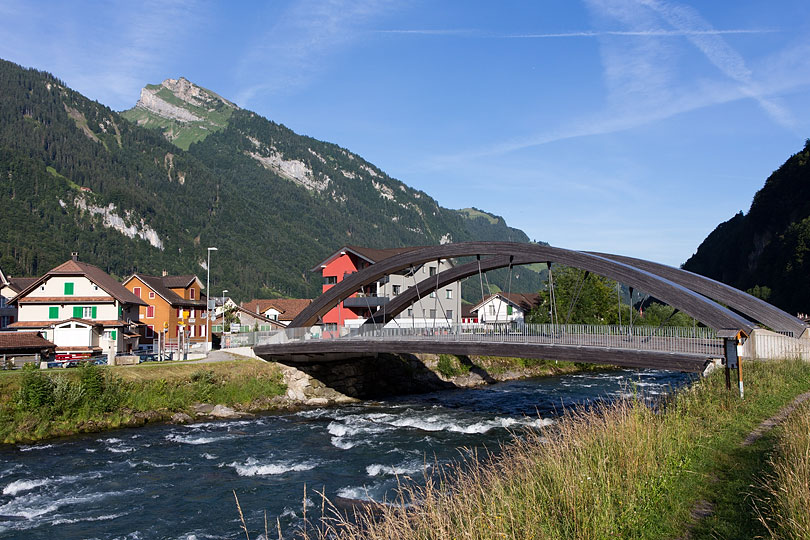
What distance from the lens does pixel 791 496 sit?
6754 mm

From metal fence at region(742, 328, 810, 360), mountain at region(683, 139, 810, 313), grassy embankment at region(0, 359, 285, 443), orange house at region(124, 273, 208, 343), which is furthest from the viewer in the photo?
mountain at region(683, 139, 810, 313)

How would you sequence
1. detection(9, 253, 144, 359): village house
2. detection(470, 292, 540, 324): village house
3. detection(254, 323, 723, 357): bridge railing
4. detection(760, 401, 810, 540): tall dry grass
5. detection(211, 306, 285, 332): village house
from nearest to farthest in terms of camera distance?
detection(760, 401, 810, 540): tall dry grass
detection(254, 323, 723, 357): bridge railing
detection(9, 253, 144, 359): village house
detection(211, 306, 285, 332): village house
detection(470, 292, 540, 324): village house

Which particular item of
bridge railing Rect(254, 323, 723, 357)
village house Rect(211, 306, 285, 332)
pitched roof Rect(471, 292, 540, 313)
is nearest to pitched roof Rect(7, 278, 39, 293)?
village house Rect(211, 306, 285, 332)

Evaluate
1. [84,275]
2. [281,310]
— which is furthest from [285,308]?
[84,275]

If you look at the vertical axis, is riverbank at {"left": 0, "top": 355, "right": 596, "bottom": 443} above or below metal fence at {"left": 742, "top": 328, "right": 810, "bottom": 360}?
below

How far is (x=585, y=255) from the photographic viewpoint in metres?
24.2

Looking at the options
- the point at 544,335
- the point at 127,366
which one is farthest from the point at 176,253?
the point at 544,335

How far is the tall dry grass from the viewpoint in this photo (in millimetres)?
6250

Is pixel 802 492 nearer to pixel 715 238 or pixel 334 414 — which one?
pixel 334 414

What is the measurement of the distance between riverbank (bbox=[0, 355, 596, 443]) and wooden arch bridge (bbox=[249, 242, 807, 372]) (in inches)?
75.5

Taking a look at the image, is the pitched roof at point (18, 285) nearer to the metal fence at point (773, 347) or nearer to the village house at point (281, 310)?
the village house at point (281, 310)

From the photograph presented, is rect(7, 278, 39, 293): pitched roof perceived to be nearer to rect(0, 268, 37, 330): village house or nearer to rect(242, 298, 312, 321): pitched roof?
rect(0, 268, 37, 330): village house

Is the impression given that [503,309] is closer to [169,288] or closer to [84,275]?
[169,288]

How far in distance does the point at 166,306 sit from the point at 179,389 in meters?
26.9
